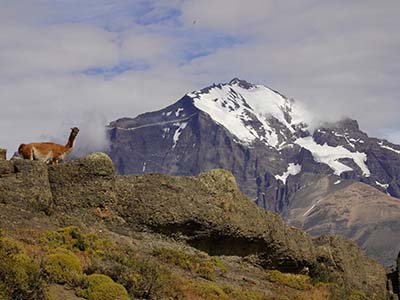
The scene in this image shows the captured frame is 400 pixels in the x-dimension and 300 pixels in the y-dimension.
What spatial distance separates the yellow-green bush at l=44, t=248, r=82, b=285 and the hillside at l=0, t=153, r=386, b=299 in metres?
0.03

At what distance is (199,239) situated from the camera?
31859 mm

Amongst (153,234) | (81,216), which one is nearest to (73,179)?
(81,216)

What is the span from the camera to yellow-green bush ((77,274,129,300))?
66.8ft

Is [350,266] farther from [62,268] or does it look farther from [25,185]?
[62,268]

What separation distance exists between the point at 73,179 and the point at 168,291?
8961 mm

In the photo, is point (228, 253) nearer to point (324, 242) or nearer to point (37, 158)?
point (324, 242)

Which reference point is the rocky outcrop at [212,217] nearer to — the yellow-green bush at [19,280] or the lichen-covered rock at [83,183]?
the lichen-covered rock at [83,183]

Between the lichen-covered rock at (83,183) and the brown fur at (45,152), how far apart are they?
1.08m

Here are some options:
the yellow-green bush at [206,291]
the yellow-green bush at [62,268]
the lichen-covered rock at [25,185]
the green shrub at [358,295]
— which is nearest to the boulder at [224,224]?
the green shrub at [358,295]

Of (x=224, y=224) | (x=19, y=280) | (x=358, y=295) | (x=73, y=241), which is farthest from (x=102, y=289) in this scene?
(x=358, y=295)

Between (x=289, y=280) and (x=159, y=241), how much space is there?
6381 millimetres

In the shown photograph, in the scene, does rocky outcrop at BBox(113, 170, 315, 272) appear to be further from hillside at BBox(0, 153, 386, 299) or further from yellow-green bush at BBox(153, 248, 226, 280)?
yellow-green bush at BBox(153, 248, 226, 280)

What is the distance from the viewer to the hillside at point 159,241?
2269 centimetres

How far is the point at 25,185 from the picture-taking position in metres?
28.3
